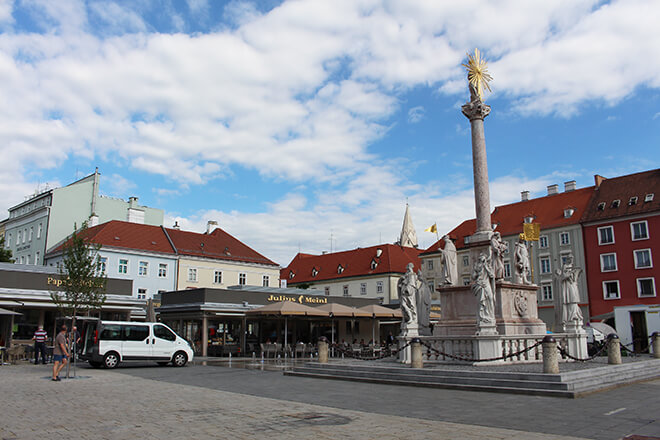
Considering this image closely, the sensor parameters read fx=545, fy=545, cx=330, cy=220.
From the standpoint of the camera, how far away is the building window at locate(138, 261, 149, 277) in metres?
48.3

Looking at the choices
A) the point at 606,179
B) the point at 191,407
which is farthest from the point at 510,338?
the point at 606,179

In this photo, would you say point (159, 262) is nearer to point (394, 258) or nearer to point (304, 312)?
point (304, 312)

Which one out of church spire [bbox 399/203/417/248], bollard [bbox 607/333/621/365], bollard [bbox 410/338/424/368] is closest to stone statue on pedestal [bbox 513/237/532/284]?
bollard [bbox 607/333/621/365]

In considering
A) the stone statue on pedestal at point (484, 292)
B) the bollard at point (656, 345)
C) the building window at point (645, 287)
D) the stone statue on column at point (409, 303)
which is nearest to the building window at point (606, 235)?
the building window at point (645, 287)

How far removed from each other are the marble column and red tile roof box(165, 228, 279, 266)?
3628 centimetres

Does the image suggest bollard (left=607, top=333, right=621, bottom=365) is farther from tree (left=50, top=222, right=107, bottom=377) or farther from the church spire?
the church spire

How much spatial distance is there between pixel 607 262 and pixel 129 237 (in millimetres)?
42415

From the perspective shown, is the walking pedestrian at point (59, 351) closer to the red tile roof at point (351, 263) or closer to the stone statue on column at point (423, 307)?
the stone statue on column at point (423, 307)

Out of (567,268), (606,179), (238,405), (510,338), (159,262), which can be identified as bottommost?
(238,405)

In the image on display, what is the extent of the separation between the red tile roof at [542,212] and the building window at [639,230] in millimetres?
5004

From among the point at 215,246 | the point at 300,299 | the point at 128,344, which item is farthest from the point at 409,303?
the point at 215,246

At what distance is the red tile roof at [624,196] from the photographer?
1827 inches

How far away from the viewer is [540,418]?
941 cm

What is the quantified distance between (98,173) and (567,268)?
50.1 meters
